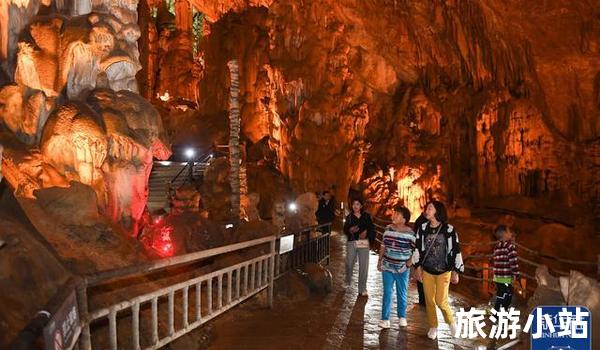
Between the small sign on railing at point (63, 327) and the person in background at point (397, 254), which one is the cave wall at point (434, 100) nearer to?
the person in background at point (397, 254)

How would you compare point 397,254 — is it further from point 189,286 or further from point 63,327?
point 63,327

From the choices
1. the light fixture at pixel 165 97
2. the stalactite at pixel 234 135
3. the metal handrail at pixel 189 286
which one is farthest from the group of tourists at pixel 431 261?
the light fixture at pixel 165 97

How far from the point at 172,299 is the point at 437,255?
254 cm

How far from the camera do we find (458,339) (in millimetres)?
5281

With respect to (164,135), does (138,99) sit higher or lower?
higher

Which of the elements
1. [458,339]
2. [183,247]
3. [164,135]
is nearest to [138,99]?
[164,135]

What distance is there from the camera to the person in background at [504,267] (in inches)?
217

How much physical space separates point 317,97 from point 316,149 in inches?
84.3

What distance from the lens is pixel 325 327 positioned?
570 centimetres

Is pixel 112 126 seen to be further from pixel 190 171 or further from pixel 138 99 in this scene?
pixel 190 171

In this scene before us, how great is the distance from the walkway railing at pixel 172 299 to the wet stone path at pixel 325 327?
0.91 ft

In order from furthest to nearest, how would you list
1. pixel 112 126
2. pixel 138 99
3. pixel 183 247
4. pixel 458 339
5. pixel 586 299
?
pixel 183 247 → pixel 138 99 → pixel 112 126 → pixel 458 339 → pixel 586 299

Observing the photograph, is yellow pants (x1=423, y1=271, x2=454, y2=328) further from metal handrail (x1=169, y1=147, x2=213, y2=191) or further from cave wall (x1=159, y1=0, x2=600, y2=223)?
metal handrail (x1=169, y1=147, x2=213, y2=191)

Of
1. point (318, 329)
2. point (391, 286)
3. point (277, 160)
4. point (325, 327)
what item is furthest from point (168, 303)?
point (277, 160)
